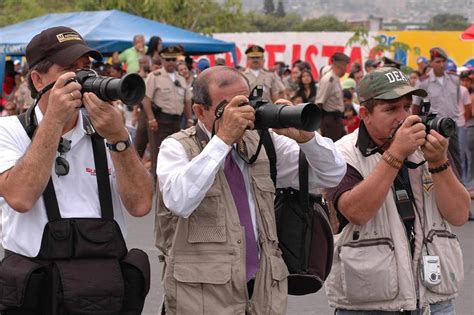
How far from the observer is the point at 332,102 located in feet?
45.3

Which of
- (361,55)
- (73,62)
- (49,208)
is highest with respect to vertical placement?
(73,62)

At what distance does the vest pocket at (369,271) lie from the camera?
365 centimetres

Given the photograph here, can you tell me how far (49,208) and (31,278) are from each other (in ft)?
0.81

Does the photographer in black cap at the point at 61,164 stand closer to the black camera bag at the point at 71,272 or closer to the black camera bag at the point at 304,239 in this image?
the black camera bag at the point at 71,272

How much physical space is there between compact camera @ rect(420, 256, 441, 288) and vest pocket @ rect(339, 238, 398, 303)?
0.12m

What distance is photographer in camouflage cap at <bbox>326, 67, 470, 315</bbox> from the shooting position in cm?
364

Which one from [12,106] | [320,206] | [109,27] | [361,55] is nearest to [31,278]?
[320,206]

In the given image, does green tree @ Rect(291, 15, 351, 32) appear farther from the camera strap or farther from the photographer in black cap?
the photographer in black cap

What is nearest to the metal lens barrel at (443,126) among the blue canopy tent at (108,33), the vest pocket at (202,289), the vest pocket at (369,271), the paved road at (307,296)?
the vest pocket at (369,271)

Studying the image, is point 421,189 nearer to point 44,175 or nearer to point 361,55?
point 44,175

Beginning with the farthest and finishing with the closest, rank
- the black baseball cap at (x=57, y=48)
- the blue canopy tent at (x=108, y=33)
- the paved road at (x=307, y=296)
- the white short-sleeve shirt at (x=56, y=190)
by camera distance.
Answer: the blue canopy tent at (x=108, y=33), the paved road at (x=307, y=296), the black baseball cap at (x=57, y=48), the white short-sleeve shirt at (x=56, y=190)

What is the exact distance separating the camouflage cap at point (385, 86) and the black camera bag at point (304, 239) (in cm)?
42

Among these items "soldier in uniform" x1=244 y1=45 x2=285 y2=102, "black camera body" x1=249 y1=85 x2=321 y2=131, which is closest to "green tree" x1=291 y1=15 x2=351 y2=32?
"soldier in uniform" x1=244 y1=45 x2=285 y2=102

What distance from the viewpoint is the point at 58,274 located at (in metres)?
3.26
